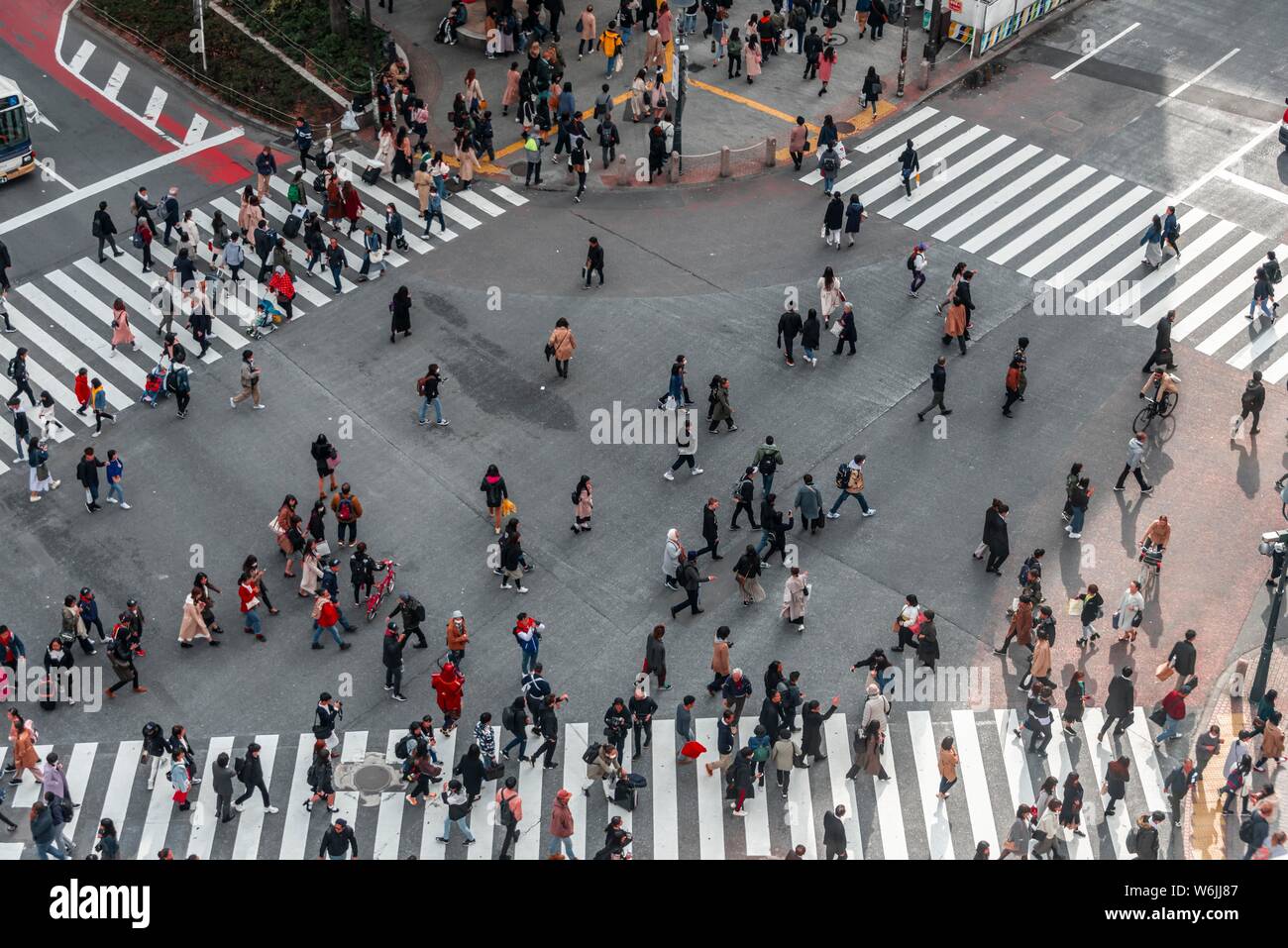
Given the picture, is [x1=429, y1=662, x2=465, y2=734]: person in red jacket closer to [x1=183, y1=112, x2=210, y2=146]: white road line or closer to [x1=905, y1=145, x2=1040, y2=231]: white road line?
[x1=905, y1=145, x2=1040, y2=231]: white road line

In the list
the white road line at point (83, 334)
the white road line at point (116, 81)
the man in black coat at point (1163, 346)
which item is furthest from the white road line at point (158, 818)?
the white road line at point (116, 81)

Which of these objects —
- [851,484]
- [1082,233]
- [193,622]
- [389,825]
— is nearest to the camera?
[389,825]

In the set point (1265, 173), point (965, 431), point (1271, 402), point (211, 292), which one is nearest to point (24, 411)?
point (211, 292)

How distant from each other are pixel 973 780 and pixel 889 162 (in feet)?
70.5

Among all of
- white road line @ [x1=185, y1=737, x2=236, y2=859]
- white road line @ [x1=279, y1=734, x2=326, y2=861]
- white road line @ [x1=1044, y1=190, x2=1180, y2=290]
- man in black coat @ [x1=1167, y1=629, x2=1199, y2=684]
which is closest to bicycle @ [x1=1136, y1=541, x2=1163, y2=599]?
man in black coat @ [x1=1167, y1=629, x2=1199, y2=684]

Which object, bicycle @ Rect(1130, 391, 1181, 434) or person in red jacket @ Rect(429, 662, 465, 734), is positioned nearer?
person in red jacket @ Rect(429, 662, 465, 734)

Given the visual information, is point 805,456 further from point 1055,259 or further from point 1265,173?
point 1265,173

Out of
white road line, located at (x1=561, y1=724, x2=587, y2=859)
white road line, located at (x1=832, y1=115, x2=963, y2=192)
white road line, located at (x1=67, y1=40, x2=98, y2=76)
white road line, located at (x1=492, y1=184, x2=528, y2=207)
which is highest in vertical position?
white road line, located at (x1=832, y1=115, x2=963, y2=192)

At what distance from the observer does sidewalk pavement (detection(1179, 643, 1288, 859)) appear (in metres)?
24.5

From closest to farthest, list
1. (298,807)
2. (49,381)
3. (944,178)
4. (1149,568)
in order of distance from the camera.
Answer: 1. (298,807)
2. (1149,568)
3. (49,381)
4. (944,178)

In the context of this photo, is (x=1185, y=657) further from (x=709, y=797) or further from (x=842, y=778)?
(x=709, y=797)

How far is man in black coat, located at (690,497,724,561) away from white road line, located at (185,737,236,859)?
29.5ft

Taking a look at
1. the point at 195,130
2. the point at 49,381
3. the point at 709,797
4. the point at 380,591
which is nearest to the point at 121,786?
the point at 380,591

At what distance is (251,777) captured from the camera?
80.9 feet
